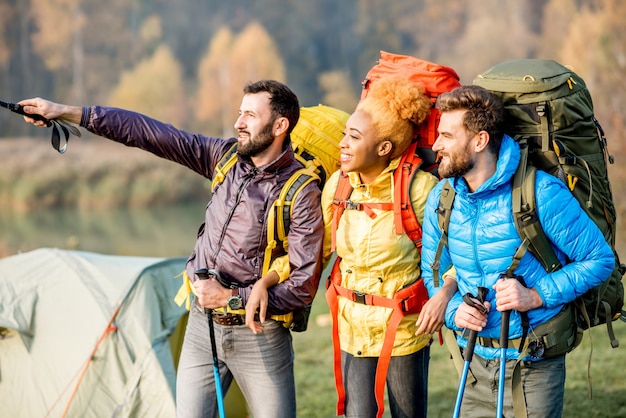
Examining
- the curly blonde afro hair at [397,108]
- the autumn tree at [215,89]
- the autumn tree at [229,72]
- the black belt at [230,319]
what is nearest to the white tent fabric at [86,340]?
the black belt at [230,319]

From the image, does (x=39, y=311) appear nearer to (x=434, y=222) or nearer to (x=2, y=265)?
(x=2, y=265)

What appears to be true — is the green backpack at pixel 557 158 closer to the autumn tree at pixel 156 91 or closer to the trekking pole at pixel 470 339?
the trekking pole at pixel 470 339

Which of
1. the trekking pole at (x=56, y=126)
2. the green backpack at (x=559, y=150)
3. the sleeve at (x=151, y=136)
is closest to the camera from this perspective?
the green backpack at (x=559, y=150)

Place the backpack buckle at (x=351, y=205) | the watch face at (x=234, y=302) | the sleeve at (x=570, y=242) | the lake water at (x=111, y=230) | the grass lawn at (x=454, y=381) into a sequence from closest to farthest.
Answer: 1. the sleeve at (x=570, y=242)
2. the watch face at (x=234, y=302)
3. the backpack buckle at (x=351, y=205)
4. the grass lawn at (x=454, y=381)
5. the lake water at (x=111, y=230)

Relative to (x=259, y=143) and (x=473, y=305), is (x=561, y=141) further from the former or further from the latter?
(x=259, y=143)

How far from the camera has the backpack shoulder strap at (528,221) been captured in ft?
10.1

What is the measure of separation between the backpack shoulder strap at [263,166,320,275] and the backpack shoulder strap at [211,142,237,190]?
328mm

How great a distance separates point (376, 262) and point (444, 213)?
0.43m

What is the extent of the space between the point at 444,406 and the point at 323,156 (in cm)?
283

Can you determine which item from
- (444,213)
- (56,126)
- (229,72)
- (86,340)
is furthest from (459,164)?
(229,72)

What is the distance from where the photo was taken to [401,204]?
3.55 metres

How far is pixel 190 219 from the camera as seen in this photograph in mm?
28172

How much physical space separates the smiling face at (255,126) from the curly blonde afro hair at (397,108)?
1.44ft

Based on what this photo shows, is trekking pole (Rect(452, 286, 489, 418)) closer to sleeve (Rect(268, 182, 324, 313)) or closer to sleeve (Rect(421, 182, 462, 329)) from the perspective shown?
sleeve (Rect(421, 182, 462, 329))
